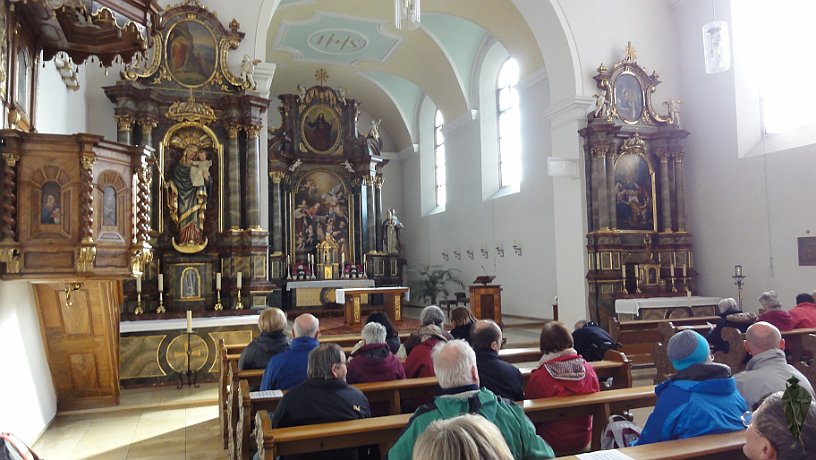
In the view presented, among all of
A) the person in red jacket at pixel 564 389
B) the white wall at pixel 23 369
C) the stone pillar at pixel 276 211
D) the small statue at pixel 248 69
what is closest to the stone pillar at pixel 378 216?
the stone pillar at pixel 276 211

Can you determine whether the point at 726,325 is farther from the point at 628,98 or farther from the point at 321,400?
the point at 628,98

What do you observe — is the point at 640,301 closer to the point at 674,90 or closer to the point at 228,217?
the point at 674,90

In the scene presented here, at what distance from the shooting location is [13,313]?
5609mm

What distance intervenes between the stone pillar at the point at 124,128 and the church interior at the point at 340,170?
0.03 m

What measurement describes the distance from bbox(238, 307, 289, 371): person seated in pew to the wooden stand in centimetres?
678

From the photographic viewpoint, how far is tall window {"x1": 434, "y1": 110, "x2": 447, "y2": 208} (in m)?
19.2

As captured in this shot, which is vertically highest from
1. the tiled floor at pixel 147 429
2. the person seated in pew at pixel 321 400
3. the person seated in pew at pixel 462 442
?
the person seated in pew at pixel 462 442

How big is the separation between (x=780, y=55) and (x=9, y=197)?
451 inches

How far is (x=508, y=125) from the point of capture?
15844 mm

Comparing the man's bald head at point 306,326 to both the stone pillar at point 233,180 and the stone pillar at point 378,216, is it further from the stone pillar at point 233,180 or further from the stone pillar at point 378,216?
the stone pillar at point 378,216

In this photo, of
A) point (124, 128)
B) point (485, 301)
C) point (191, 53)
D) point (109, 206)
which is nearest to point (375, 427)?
point (109, 206)

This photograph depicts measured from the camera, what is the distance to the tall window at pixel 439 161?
19209 millimetres

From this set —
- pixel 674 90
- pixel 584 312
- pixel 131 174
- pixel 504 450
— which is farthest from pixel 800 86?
pixel 504 450

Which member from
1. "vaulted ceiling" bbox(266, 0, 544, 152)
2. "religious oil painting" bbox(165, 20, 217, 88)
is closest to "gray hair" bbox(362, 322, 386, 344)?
"religious oil painting" bbox(165, 20, 217, 88)
